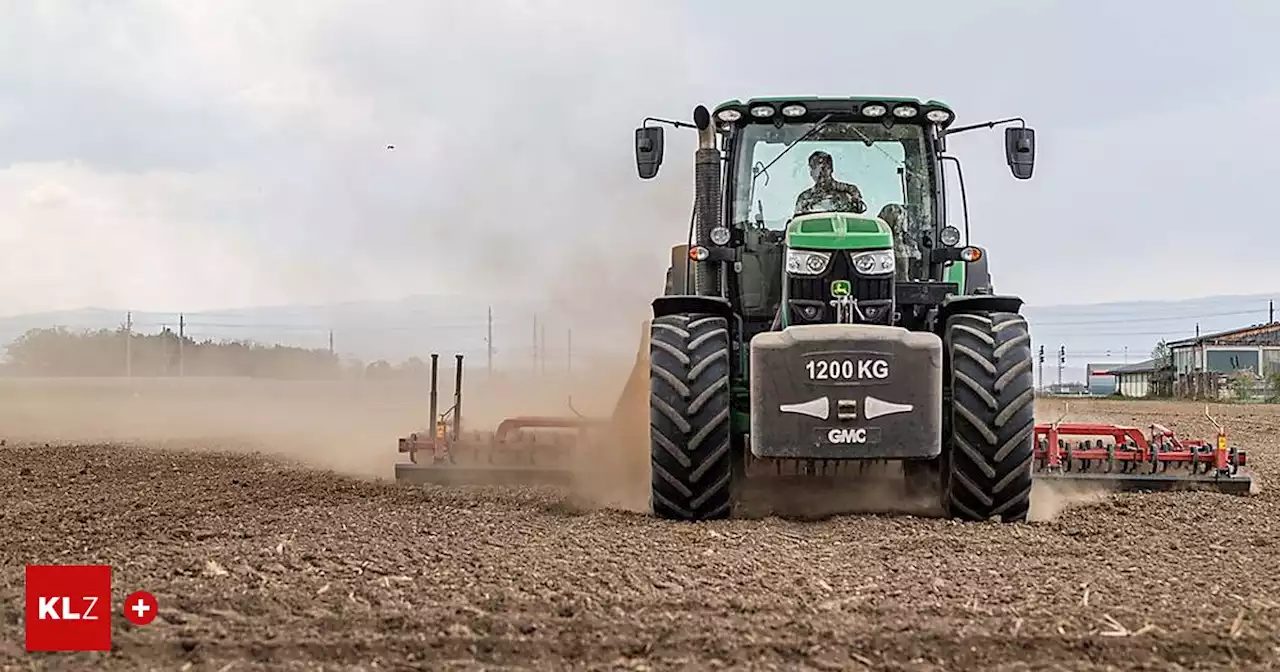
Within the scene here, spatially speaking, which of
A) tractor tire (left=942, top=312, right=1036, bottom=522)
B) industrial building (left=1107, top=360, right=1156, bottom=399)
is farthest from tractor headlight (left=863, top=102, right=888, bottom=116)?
industrial building (left=1107, top=360, right=1156, bottom=399)

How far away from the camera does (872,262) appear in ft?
26.1

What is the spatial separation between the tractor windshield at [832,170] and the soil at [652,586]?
7.57 ft

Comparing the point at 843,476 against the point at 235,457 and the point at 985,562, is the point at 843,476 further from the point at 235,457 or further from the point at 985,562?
the point at 235,457

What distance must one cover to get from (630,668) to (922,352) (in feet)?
11.9

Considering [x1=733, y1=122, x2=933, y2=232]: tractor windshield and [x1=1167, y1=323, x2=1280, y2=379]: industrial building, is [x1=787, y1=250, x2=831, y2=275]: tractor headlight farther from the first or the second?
[x1=1167, y1=323, x2=1280, y2=379]: industrial building

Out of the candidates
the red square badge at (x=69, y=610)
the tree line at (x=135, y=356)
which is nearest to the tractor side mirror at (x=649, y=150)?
the red square badge at (x=69, y=610)

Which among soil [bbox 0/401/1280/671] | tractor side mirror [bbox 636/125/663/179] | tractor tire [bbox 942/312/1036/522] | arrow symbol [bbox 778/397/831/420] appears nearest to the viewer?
soil [bbox 0/401/1280/671]

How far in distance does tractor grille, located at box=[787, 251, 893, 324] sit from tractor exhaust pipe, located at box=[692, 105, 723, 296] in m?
0.93

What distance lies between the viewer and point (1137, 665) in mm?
4230

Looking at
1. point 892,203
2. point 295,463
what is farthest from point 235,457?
point 892,203

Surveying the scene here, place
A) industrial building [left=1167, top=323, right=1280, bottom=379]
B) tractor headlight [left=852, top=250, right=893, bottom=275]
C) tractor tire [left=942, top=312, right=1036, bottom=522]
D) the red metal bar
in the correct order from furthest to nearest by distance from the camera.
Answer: industrial building [left=1167, top=323, right=1280, bottom=379], the red metal bar, tractor headlight [left=852, top=250, right=893, bottom=275], tractor tire [left=942, top=312, right=1036, bottom=522]

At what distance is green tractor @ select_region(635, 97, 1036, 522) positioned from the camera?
722cm

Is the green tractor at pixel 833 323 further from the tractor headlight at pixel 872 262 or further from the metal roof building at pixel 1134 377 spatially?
the metal roof building at pixel 1134 377

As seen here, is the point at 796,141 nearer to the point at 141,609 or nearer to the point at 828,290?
the point at 828,290
